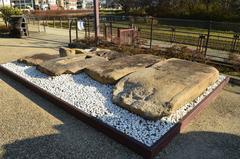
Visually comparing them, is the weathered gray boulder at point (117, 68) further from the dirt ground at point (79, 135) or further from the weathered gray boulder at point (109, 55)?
the dirt ground at point (79, 135)

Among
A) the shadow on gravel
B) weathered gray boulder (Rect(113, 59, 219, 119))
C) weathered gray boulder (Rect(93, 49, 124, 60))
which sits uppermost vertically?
weathered gray boulder (Rect(93, 49, 124, 60))

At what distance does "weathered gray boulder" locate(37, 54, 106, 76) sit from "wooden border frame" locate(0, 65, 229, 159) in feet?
2.15

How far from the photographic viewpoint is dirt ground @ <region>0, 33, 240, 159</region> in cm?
383

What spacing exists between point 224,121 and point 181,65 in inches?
76.2

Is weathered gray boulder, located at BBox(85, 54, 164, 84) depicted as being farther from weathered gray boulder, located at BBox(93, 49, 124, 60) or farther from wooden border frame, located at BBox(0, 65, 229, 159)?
wooden border frame, located at BBox(0, 65, 229, 159)

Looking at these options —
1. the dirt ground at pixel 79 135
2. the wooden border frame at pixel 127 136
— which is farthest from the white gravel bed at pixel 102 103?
the dirt ground at pixel 79 135

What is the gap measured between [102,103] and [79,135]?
0.95m

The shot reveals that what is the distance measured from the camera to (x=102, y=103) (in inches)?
196

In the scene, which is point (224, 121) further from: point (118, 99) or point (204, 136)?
point (118, 99)

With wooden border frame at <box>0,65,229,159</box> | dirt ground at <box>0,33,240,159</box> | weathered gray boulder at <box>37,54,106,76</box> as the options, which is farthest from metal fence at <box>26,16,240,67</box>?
weathered gray boulder at <box>37,54,106,76</box>

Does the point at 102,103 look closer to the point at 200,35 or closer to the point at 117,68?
the point at 117,68

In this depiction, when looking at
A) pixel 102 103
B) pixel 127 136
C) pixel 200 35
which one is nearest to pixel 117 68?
pixel 102 103

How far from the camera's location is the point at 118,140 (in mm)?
4051

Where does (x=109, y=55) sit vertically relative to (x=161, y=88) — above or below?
above
